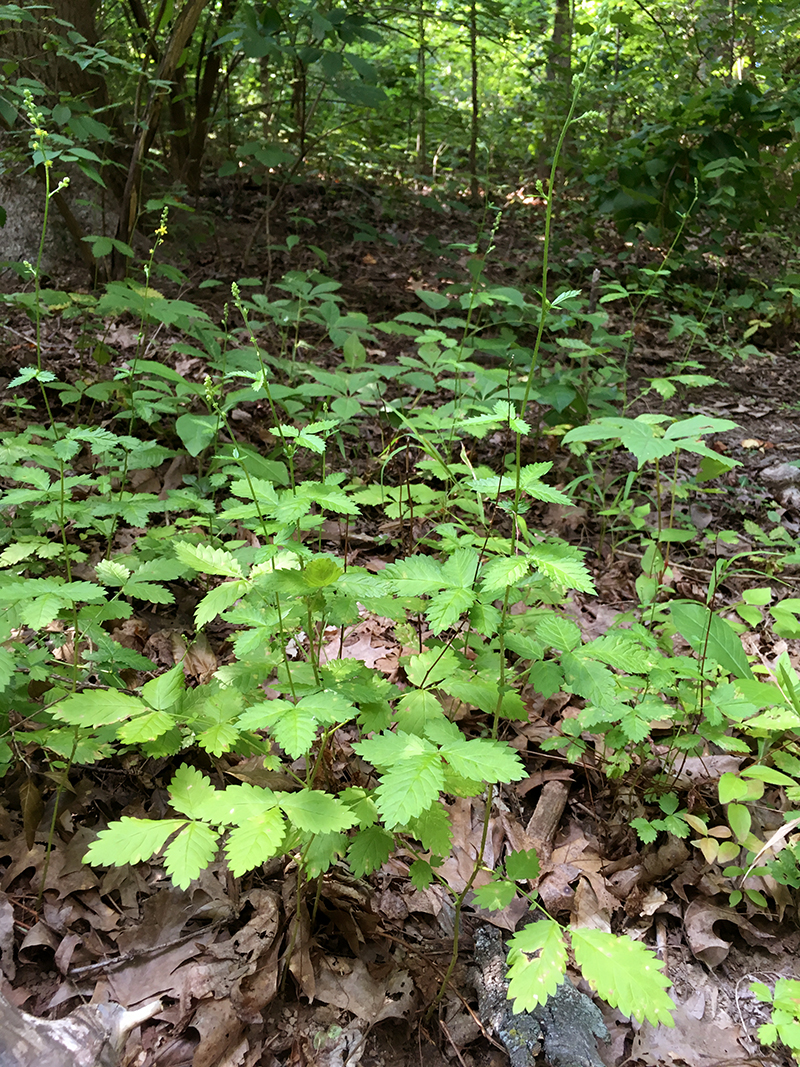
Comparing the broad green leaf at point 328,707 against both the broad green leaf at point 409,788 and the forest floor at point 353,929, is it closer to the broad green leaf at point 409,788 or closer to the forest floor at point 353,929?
the broad green leaf at point 409,788

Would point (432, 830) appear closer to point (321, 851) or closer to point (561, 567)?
point (321, 851)

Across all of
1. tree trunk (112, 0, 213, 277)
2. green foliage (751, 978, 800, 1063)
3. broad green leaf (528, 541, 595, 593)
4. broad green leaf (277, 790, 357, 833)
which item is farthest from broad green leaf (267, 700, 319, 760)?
tree trunk (112, 0, 213, 277)

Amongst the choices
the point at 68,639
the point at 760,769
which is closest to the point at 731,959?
the point at 760,769

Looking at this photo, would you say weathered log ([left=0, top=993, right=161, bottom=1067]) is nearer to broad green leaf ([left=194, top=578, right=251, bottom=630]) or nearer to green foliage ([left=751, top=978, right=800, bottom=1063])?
broad green leaf ([left=194, top=578, right=251, bottom=630])

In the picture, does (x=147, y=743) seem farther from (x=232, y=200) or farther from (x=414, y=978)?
(x=232, y=200)

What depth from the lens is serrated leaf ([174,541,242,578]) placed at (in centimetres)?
136

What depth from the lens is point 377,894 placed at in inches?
59.9

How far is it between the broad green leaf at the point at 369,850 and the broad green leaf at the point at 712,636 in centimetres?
96

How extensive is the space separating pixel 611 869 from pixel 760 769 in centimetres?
45

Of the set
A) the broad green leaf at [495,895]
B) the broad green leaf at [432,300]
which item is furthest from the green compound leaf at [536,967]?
the broad green leaf at [432,300]

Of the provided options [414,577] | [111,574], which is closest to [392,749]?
[414,577]

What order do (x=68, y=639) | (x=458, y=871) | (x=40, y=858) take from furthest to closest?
(x=68, y=639)
(x=458, y=871)
(x=40, y=858)

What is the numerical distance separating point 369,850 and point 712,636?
41.9 inches

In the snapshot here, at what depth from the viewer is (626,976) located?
963 millimetres
